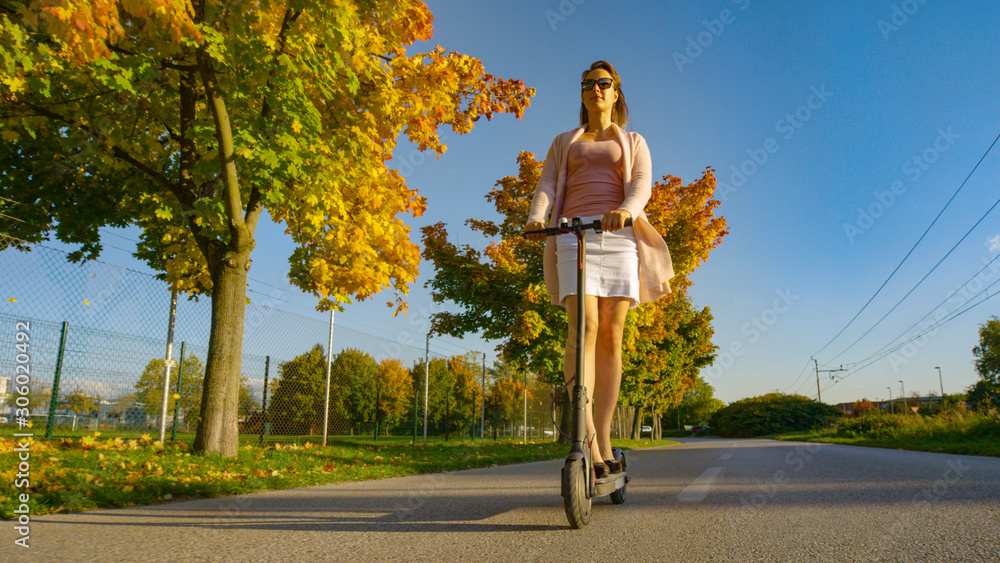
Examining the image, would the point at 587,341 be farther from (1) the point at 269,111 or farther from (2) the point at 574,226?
(1) the point at 269,111

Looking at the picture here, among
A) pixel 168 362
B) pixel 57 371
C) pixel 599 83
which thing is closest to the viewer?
pixel 599 83

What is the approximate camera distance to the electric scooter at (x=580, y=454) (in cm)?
246

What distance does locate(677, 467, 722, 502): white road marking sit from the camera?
3429 millimetres

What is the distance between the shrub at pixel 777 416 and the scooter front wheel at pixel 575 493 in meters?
60.6

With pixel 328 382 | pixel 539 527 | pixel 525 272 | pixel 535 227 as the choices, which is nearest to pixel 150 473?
pixel 539 527

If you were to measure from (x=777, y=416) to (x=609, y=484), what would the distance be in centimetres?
6437

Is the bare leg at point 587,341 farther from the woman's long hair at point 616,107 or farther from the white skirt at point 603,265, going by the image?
the woman's long hair at point 616,107

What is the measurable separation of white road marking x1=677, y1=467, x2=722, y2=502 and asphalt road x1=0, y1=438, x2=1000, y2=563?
0.7 inches

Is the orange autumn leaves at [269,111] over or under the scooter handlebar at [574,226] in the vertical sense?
over

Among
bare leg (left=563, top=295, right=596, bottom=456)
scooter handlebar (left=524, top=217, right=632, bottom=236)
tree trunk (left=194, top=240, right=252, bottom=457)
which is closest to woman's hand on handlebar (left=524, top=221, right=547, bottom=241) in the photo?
scooter handlebar (left=524, top=217, right=632, bottom=236)

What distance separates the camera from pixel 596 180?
3.46 m

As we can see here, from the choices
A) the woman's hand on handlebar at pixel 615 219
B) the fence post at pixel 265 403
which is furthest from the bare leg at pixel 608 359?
the fence post at pixel 265 403

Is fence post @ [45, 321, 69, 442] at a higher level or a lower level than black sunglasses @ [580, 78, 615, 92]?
lower

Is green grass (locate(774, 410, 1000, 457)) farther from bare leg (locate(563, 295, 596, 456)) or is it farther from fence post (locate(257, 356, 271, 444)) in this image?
fence post (locate(257, 356, 271, 444))
